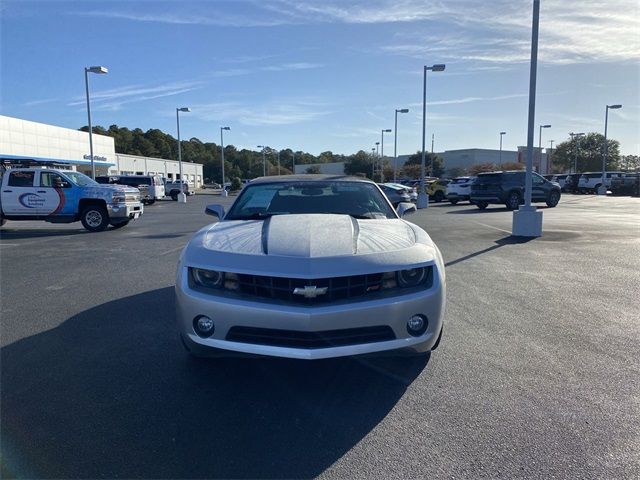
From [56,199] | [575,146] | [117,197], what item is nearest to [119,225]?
[117,197]

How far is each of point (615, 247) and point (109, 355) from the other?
10.5 m

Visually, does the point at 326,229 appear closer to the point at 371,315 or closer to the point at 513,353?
the point at 371,315

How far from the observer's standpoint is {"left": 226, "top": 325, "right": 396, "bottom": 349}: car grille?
319 centimetres

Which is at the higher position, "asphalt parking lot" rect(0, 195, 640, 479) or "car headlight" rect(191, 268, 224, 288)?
"car headlight" rect(191, 268, 224, 288)

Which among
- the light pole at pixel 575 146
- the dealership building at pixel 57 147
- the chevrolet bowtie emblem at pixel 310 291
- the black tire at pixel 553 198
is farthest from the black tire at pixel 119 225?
the light pole at pixel 575 146

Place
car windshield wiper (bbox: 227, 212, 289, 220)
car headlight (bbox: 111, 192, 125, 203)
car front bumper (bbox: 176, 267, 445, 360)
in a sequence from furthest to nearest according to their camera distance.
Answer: car headlight (bbox: 111, 192, 125, 203) < car windshield wiper (bbox: 227, 212, 289, 220) < car front bumper (bbox: 176, 267, 445, 360)

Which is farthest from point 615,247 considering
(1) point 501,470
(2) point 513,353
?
(1) point 501,470

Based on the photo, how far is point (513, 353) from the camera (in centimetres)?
431

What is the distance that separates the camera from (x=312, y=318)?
122 inches

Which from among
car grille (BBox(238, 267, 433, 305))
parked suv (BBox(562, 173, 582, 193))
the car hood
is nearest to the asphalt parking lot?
car grille (BBox(238, 267, 433, 305))

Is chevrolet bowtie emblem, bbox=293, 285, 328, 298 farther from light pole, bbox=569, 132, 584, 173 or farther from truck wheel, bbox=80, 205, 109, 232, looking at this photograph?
light pole, bbox=569, 132, 584, 173

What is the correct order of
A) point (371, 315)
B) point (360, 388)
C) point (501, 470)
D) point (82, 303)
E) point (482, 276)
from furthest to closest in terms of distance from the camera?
point (482, 276) < point (82, 303) < point (360, 388) < point (371, 315) < point (501, 470)

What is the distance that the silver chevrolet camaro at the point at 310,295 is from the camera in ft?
10.4

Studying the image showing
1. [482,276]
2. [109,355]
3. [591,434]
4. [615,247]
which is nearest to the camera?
[591,434]
